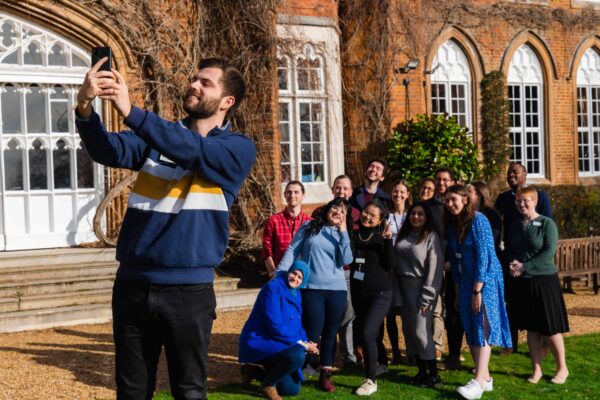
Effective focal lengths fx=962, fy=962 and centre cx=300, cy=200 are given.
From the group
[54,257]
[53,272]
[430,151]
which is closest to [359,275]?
[53,272]

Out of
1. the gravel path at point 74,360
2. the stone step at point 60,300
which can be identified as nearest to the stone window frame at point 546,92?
the gravel path at point 74,360

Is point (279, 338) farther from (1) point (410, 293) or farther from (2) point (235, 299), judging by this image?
(2) point (235, 299)

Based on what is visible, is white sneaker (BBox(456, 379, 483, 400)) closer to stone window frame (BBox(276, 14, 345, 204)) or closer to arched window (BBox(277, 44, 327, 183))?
stone window frame (BBox(276, 14, 345, 204))

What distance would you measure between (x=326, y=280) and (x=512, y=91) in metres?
13.0

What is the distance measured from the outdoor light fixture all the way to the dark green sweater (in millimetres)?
8311

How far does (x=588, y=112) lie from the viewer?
21.3m

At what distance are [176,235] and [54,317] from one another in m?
7.57

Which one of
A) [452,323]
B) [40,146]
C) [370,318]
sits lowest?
[452,323]

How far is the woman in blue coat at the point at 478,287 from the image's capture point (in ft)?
25.8

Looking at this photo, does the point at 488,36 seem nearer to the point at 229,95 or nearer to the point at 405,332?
the point at 405,332

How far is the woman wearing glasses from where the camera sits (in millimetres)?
8352

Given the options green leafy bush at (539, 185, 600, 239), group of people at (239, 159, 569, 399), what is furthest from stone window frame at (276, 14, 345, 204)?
group of people at (239, 159, 569, 399)

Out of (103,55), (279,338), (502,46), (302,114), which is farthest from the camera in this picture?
(502,46)

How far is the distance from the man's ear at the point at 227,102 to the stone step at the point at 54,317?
7347mm
